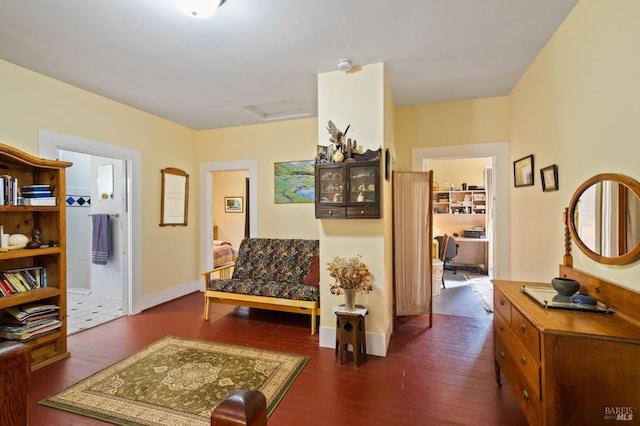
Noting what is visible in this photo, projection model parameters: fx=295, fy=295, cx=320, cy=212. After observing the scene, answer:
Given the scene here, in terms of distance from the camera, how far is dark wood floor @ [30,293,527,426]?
194cm

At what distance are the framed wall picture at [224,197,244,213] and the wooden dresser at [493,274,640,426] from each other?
23.4 ft

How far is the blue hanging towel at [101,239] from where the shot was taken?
4.09m

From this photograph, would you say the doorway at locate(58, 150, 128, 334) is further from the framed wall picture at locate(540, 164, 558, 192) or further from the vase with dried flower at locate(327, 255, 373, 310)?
the framed wall picture at locate(540, 164, 558, 192)

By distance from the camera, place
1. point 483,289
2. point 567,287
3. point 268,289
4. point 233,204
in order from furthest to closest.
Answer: point 233,204, point 483,289, point 268,289, point 567,287

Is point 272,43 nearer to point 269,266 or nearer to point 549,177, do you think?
point 549,177

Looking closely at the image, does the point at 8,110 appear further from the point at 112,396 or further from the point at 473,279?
the point at 473,279

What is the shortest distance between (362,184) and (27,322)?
314 cm

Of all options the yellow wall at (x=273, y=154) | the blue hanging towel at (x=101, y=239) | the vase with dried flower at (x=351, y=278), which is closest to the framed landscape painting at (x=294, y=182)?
the yellow wall at (x=273, y=154)

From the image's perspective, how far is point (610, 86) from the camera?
5.40ft

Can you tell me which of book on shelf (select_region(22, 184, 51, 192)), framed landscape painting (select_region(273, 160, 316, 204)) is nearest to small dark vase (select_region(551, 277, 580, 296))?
framed landscape painting (select_region(273, 160, 316, 204))

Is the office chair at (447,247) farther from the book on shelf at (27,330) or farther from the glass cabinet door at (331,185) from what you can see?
the book on shelf at (27,330)

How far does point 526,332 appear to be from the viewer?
1.59 meters

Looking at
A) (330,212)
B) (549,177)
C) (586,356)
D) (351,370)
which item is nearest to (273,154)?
(330,212)

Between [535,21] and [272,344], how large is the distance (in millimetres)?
3491
